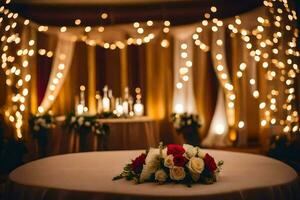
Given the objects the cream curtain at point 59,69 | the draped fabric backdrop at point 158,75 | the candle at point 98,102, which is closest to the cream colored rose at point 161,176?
the candle at point 98,102

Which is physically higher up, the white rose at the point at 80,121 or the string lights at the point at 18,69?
the string lights at the point at 18,69

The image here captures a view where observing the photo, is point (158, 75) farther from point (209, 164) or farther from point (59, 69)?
point (209, 164)

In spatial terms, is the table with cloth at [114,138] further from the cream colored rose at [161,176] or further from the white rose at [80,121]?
the cream colored rose at [161,176]

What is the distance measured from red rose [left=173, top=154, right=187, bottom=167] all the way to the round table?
9 cm

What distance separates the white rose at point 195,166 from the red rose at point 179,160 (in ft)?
0.08

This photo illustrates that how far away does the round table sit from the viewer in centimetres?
163

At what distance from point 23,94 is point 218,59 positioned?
3347 millimetres

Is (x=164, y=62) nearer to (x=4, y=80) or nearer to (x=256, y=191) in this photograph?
(x=4, y=80)

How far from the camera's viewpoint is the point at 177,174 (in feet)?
5.77

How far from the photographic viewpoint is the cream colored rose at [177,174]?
1753mm

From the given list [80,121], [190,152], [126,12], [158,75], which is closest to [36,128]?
[80,121]

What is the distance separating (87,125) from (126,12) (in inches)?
103

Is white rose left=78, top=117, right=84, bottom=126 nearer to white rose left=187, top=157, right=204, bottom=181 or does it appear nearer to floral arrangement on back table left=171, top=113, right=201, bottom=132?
floral arrangement on back table left=171, top=113, right=201, bottom=132

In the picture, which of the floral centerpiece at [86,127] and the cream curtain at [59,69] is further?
the cream curtain at [59,69]
